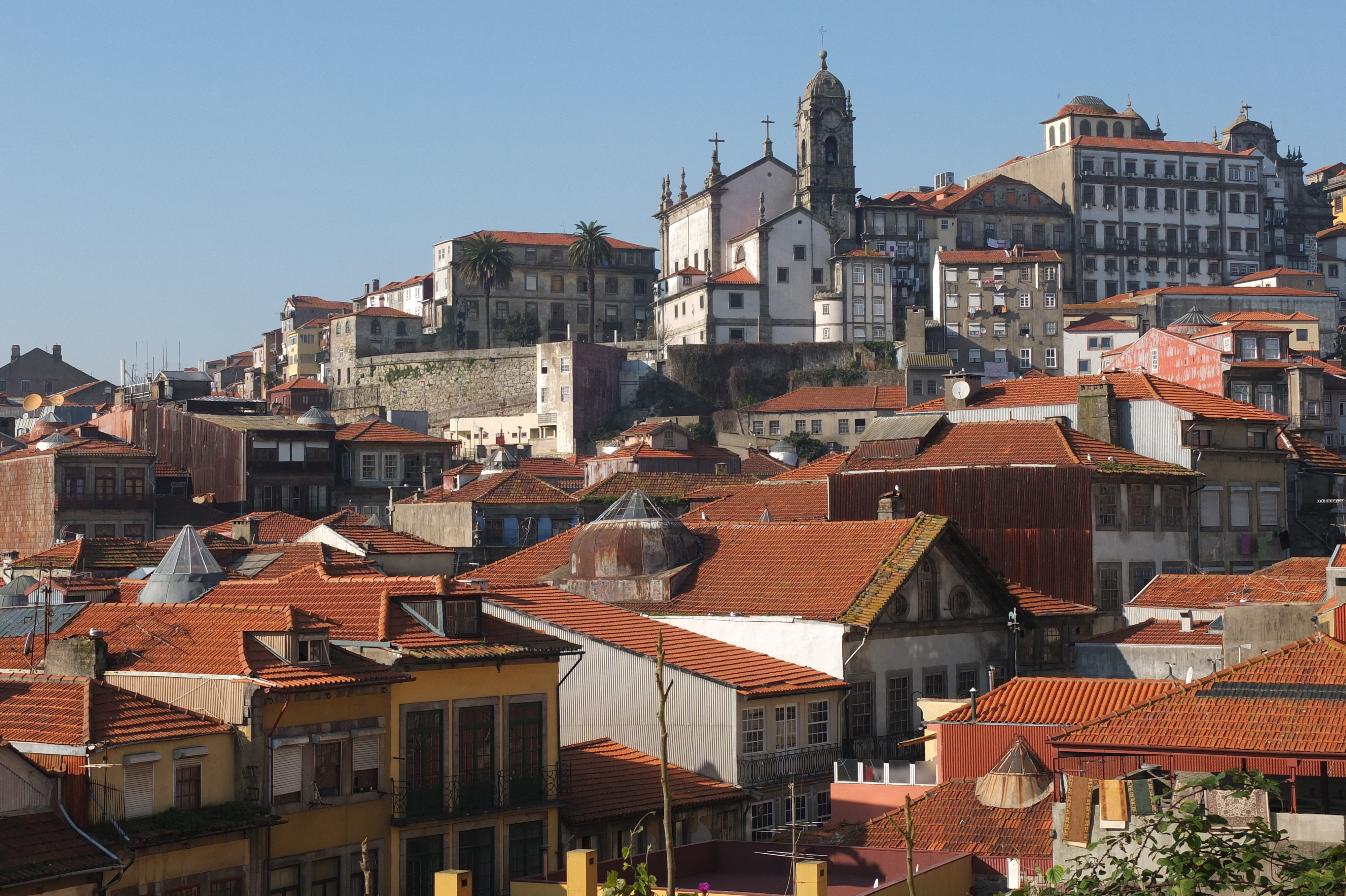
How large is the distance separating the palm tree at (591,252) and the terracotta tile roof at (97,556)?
79434 millimetres

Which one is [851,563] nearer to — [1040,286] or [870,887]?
[870,887]

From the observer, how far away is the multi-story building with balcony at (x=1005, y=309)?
12331 cm

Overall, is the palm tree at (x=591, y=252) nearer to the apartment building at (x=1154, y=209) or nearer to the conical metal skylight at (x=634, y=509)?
the apartment building at (x=1154, y=209)

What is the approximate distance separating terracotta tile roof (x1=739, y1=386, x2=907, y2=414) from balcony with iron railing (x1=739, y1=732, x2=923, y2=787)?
71384mm

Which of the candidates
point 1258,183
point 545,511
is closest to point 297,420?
point 545,511

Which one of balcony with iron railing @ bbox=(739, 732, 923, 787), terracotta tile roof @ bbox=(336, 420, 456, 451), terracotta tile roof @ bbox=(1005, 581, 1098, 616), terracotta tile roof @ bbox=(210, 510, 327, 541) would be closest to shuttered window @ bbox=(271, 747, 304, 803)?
balcony with iron railing @ bbox=(739, 732, 923, 787)

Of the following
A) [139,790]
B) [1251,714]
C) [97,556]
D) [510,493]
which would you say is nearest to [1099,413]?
[510,493]

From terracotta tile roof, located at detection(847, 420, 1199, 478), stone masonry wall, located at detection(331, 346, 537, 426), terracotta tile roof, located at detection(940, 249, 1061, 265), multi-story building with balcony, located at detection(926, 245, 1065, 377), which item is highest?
terracotta tile roof, located at detection(940, 249, 1061, 265)

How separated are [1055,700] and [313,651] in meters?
13.2

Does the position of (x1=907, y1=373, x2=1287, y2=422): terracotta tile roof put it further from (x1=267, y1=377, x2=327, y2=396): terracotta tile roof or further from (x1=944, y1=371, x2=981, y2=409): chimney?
(x1=267, y1=377, x2=327, y2=396): terracotta tile roof

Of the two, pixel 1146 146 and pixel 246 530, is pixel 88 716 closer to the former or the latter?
pixel 246 530

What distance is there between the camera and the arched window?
40.8 meters

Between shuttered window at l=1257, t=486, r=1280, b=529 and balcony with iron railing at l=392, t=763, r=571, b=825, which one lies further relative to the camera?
shuttered window at l=1257, t=486, r=1280, b=529

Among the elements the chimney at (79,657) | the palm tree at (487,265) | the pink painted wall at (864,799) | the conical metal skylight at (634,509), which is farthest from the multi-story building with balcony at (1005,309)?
the chimney at (79,657)
